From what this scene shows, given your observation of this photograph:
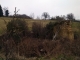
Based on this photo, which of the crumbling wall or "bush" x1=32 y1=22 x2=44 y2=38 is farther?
the crumbling wall

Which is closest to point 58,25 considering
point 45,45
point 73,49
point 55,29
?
point 55,29

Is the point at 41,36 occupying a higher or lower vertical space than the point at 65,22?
lower

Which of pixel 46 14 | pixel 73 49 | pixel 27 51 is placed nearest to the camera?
pixel 73 49

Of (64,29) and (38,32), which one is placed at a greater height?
(64,29)

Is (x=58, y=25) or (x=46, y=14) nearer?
(x=58, y=25)

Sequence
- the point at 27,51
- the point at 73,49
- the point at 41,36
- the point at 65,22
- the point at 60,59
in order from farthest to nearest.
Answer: the point at 65,22 < the point at 41,36 < the point at 27,51 < the point at 73,49 < the point at 60,59

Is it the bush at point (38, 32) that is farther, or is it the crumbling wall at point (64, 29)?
the crumbling wall at point (64, 29)

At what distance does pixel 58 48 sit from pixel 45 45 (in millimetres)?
2387

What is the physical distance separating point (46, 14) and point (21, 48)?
218ft

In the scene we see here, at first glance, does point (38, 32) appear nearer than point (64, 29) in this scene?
Yes

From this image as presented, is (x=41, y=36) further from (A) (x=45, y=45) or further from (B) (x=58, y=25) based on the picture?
(A) (x=45, y=45)

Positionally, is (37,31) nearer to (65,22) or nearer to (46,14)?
(65,22)

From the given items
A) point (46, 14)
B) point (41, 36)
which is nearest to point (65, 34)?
point (41, 36)

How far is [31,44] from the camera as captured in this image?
2075 centimetres
